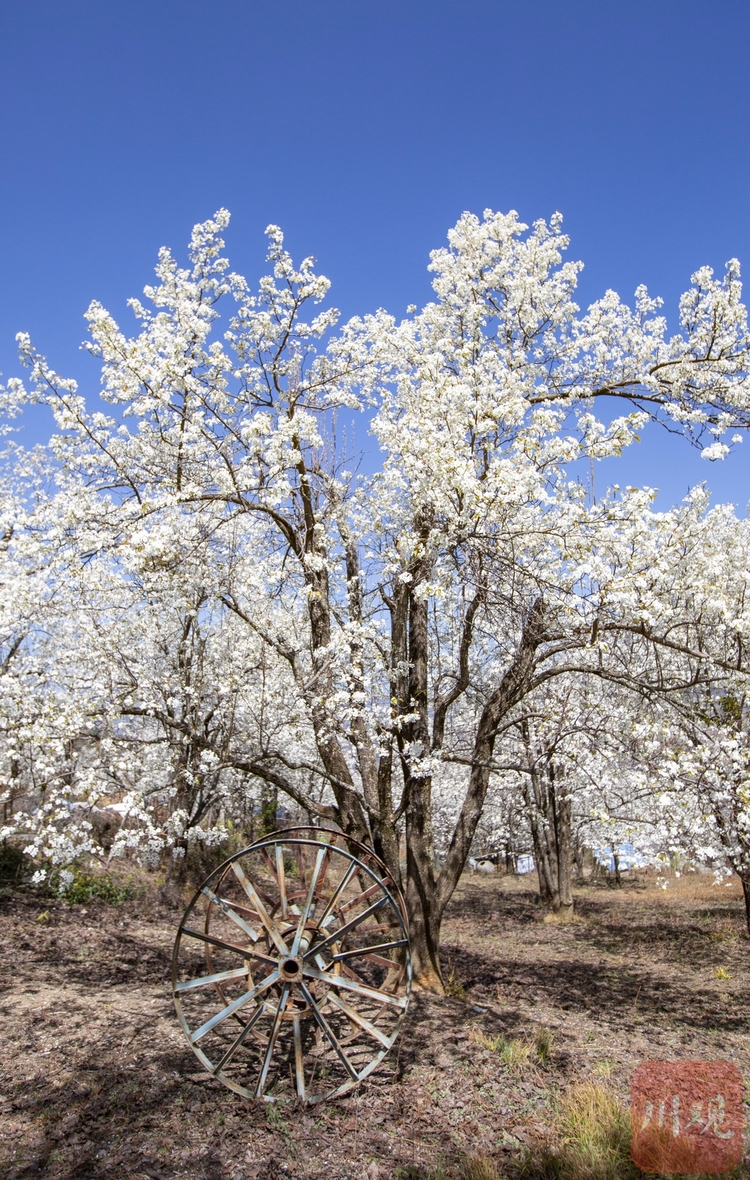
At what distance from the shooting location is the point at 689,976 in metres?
11.3

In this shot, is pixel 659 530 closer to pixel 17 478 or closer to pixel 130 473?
pixel 130 473

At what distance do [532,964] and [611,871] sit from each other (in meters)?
22.6

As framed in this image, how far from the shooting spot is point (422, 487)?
8.24 metres

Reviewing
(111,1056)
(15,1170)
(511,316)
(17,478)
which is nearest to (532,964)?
(111,1056)

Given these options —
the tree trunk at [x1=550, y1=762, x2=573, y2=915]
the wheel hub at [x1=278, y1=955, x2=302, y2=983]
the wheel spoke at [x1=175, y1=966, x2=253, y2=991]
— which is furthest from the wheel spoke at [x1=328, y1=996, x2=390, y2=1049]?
the tree trunk at [x1=550, y1=762, x2=573, y2=915]

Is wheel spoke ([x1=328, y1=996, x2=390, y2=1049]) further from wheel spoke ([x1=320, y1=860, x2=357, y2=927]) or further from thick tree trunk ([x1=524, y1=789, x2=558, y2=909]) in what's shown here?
thick tree trunk ([x1=524, y1=789, x2=558, y2=909])

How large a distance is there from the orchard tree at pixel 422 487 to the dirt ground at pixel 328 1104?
2091 millimetres

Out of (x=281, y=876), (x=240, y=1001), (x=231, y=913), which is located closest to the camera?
(x=240, y=1001)

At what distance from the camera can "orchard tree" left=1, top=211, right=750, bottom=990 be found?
7.72m

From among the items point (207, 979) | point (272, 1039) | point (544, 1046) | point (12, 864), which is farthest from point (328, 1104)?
point (12, 864)

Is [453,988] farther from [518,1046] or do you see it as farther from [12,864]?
[12,864]

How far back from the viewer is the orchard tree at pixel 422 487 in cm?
772

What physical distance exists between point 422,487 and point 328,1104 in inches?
233

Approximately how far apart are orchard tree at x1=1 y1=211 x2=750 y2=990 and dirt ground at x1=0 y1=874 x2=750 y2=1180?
6.86 ft
